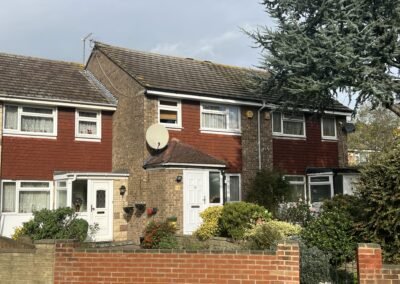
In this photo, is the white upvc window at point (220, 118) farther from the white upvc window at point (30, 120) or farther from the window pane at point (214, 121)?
the white upvc window at point (30, 120)

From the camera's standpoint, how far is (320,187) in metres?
24.1

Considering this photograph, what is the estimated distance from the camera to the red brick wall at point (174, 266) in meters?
7.73

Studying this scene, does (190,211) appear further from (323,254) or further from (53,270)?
(53,270)

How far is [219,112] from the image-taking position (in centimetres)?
2252

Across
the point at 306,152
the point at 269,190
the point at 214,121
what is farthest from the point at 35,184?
the point at 306,152

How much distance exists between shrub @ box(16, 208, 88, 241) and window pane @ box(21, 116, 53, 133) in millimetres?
4431

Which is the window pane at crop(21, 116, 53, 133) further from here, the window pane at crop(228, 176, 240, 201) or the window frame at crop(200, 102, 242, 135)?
the window pane at crop(228, 176, 240, 201)

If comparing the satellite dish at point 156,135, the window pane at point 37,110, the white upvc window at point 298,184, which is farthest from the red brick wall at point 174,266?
the white upvc window at point 298,184

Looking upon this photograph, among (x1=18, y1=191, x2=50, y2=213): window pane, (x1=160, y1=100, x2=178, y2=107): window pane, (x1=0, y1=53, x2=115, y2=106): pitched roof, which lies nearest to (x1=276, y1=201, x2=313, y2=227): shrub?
(x1=160, y1=100, x2=178, y2=107): window pane

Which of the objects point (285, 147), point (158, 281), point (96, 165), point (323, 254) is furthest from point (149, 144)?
point (158, 281)

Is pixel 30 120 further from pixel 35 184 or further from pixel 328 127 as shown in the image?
pixel 328 127

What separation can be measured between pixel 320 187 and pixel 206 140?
20.7 feet

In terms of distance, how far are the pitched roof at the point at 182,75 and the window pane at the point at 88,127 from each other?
2686 mm

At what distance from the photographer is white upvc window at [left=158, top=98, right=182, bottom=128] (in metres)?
21.0
